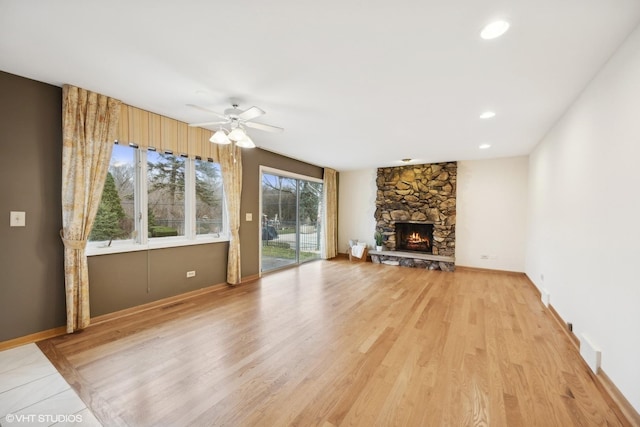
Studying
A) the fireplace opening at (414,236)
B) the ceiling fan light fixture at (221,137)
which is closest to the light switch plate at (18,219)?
the ceiling fan light fixture at (221,137)

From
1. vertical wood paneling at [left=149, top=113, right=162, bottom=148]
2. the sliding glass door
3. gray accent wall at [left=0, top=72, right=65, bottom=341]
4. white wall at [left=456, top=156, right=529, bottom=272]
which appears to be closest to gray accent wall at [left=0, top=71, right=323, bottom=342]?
gray accent wall at [left=0, top=72, right=65, bottom=341]

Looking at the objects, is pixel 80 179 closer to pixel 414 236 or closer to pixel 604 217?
pixel 604 217

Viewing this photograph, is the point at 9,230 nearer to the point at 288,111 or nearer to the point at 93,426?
the point at 93,426

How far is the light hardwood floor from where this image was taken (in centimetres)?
164

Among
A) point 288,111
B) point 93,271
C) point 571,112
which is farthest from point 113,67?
point 571,112

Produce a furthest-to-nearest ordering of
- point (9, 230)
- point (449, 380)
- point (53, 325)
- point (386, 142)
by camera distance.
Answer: point (386, 142) → point (53, 325) → point (9, 230) → point (449, 380)

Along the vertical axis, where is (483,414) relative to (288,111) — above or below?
below

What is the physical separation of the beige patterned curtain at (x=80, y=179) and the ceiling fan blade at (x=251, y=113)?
4.94 feet

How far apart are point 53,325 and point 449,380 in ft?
12.3

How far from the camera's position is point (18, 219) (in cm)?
239

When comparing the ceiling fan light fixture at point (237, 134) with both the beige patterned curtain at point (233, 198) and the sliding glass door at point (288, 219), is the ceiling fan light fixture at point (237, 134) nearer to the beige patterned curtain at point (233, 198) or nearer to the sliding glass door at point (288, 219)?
the beige patterned curtain at point (233, 198)

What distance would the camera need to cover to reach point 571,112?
284cm

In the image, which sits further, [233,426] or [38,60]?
[38,60]

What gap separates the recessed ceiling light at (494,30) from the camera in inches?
64.2
